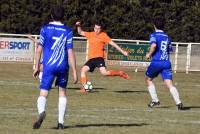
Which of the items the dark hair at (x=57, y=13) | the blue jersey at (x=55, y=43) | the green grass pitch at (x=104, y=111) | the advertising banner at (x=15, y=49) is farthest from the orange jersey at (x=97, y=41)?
the advertising banner at (x=15, y=49)

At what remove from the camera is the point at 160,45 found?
16562mm

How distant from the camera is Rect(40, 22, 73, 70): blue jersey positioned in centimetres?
1153

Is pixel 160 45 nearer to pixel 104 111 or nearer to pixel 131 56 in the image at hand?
pixel 104 111

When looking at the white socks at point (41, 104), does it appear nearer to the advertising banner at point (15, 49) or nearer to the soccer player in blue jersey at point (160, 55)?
the soccer player in blue jersey at point (160, 55)

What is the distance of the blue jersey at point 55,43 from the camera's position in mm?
11531

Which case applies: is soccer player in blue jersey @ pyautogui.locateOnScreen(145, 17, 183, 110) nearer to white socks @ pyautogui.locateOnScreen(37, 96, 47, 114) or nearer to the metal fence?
white socks @ pyautogui.locateOnScreen(37, 96, 47, 114)

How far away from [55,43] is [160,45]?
549 centimetres

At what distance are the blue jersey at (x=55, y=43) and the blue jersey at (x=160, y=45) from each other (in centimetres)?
514

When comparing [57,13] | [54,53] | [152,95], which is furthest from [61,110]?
[152,95]

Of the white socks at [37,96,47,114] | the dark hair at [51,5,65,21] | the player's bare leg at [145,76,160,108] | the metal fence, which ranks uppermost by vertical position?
the dark hair at [51,5,65,21]

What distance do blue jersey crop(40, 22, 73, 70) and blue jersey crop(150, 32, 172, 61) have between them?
5137mm

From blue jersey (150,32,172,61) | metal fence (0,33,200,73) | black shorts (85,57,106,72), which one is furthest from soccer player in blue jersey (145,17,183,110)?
metal fence (0,33,200,73)

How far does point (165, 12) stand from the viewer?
181 ft

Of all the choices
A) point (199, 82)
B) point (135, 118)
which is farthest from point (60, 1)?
point (135, 118)
